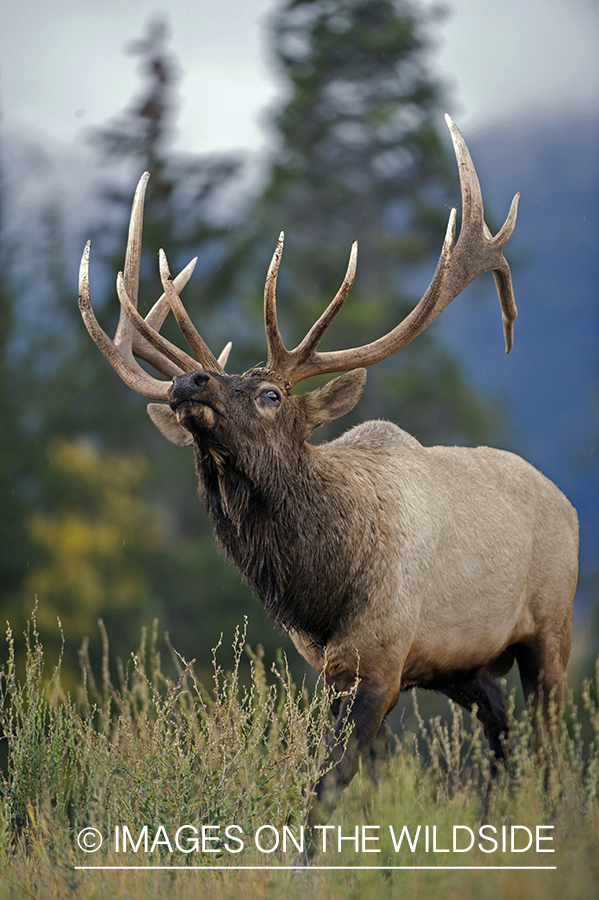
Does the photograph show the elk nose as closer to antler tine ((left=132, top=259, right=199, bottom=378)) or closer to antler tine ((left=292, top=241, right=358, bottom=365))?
antler tine ((left=292, top=241, right=358, bottom=365))

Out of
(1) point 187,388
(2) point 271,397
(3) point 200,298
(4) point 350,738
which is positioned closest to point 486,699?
(4) point 350,738

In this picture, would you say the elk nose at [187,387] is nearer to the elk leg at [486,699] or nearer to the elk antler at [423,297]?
the elk antler at [423,297]

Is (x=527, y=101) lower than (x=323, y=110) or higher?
higher

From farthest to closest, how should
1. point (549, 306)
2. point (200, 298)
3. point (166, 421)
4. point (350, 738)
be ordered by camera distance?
point (549, 306)
point (200, 298)
point (166, 421)
point (350, 738)

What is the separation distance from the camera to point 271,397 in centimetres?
365

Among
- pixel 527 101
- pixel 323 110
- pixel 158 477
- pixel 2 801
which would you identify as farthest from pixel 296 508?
pixel 527 101

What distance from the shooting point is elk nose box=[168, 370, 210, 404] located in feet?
10.9

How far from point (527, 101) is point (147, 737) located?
84.3 meters

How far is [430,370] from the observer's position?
15.3 meters

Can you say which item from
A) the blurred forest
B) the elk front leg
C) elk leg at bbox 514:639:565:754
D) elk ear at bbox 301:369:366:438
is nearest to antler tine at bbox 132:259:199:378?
elk ear at bbox 301:369:366:438

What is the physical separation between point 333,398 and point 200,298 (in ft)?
42.6

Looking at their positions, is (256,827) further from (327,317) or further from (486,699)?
(327,317)

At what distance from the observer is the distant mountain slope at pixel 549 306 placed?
68.4ft

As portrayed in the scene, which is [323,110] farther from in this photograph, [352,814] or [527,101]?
[527,101]
